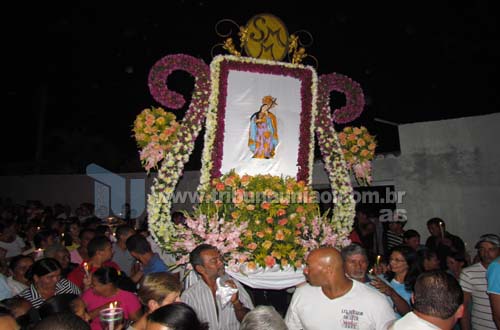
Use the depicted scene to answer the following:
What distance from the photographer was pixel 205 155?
777 centimetres

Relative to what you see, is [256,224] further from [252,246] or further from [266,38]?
[266,38]

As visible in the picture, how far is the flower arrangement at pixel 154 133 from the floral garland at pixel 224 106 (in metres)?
0.92

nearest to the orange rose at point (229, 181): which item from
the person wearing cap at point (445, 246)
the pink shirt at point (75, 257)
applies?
the pink shirt at point (75, 257)

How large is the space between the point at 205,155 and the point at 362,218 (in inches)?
159

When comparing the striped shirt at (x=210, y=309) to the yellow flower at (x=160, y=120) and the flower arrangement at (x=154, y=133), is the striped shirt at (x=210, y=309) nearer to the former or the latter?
the flower arrangement at (x=154, y=133)

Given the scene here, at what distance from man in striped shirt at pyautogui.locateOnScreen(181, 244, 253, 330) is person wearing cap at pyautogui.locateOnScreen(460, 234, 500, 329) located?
2.35 m

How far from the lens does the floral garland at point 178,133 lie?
6.78m

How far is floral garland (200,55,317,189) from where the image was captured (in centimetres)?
779

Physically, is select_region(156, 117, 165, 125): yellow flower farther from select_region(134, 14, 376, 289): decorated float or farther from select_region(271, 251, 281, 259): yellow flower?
select_region(271, 251, 281, 259): yellow flower

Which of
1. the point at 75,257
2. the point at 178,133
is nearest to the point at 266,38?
the point at 178,133

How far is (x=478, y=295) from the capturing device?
449 centimetres

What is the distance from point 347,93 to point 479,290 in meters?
5.18

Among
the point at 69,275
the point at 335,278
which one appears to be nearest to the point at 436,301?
the point at 335,278

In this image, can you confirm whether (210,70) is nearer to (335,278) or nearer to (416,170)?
(335,278)
